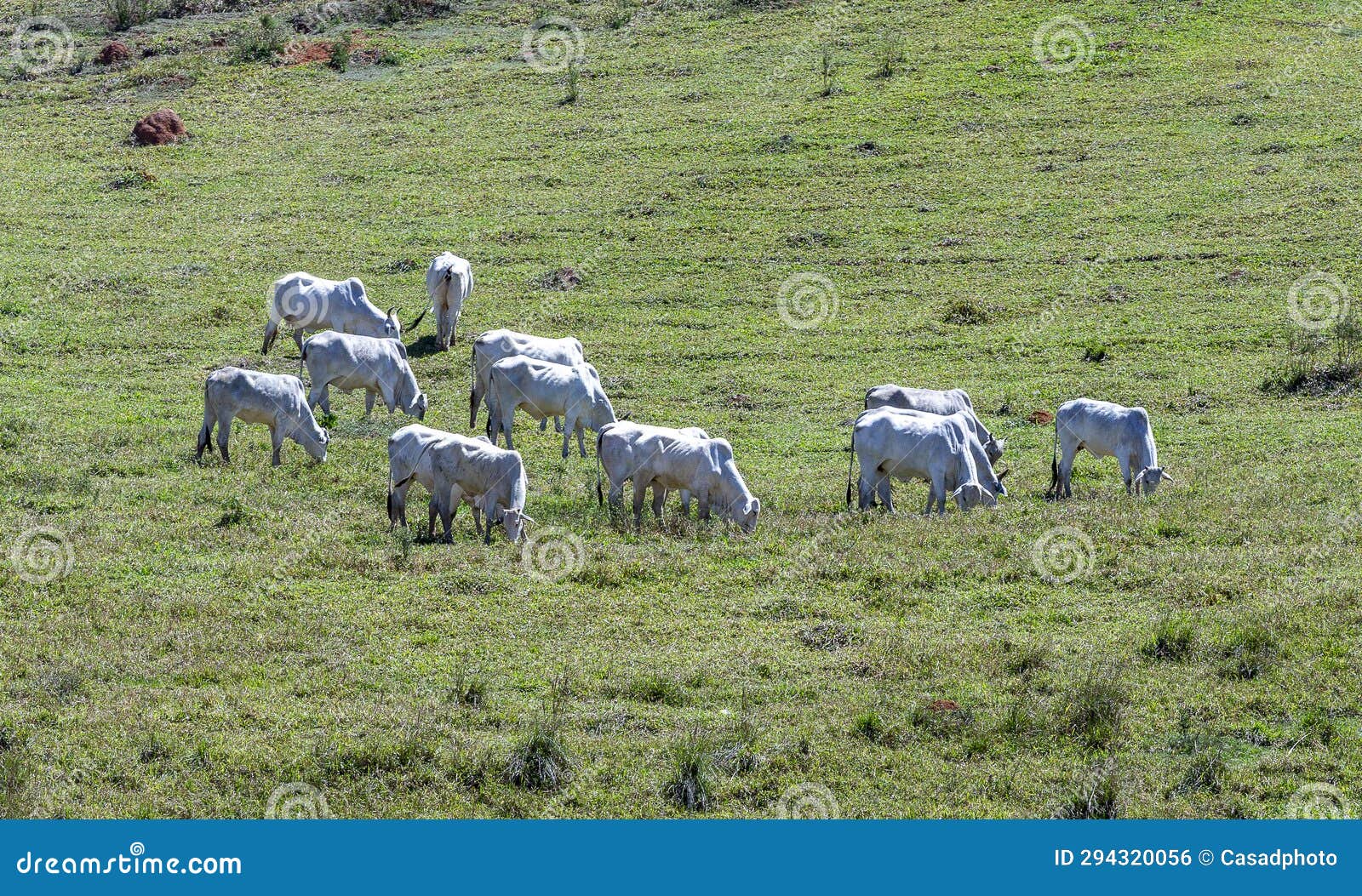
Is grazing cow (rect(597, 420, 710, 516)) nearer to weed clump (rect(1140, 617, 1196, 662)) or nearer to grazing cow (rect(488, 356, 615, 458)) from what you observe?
grazing cow (rect(488, 356, 615, 458))

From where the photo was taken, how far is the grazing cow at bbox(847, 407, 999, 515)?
19.5 m

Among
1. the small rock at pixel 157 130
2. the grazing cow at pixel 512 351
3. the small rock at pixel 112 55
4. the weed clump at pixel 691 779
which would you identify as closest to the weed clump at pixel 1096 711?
the weed clump at pixel 691 779

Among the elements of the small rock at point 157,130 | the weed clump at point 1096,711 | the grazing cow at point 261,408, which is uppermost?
the small rock at point 157,130

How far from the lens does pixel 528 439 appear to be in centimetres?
2411

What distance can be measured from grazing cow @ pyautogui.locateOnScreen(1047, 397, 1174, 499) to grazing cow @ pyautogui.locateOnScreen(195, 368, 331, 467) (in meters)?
10.4

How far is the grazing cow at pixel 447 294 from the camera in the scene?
96.5 ft

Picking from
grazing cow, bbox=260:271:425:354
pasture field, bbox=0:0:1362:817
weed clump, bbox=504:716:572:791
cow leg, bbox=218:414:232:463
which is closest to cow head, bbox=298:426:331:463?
pasture field, bbox=0:0:1362:817

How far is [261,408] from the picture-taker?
21.2 m

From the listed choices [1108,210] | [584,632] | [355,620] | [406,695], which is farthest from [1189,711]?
[1108,210]

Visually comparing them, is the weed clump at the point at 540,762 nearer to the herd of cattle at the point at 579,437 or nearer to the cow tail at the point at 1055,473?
the herd of cattle at the point at 579,437

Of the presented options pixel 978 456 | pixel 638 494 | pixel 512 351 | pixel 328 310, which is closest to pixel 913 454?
pixel 978 456

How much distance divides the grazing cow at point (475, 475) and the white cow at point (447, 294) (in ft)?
39.1

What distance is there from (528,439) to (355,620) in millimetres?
9810

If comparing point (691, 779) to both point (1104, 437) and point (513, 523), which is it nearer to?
point (513, 523)
